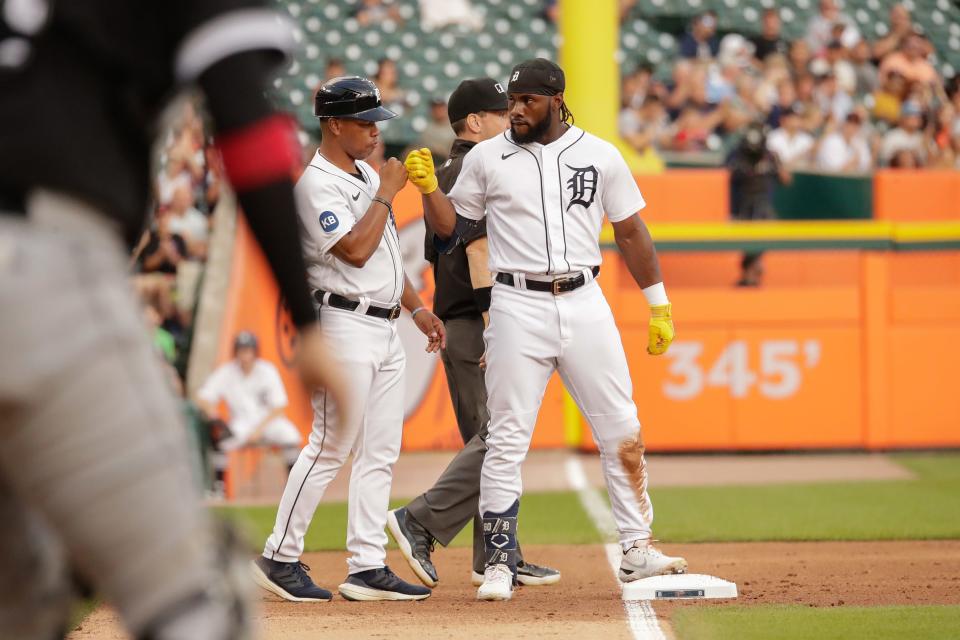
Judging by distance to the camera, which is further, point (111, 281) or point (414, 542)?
point (414, 542)

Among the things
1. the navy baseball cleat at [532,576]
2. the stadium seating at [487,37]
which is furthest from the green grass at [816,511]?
the stadium seating at [487,37]

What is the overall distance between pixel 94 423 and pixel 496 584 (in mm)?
3604

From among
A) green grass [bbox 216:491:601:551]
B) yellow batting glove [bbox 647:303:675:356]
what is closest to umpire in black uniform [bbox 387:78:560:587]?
yellow batting glove [bbox 647:303:675:356]

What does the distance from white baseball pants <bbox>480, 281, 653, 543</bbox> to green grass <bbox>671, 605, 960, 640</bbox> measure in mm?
606

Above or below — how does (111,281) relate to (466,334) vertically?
above

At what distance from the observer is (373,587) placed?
544 centimetres

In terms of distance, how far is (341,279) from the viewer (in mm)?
5371

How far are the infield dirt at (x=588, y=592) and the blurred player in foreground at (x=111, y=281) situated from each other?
2.67m

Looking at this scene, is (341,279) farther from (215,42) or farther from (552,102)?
(215,42)

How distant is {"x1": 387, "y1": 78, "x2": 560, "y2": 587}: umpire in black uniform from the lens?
5953 mm

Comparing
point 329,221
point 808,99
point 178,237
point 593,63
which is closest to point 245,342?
point 178,237

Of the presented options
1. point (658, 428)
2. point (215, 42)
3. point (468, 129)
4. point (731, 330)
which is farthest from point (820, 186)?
point (215, 42)

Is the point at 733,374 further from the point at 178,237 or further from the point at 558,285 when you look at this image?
the point at 558,285

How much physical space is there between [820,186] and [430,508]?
7578 millimetres
